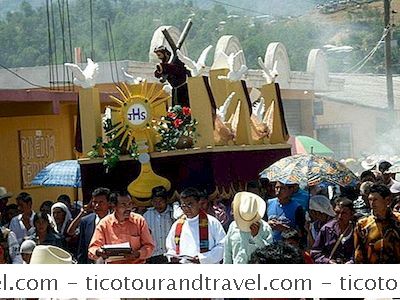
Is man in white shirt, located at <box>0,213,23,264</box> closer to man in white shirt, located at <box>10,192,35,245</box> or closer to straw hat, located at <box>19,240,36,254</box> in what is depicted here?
straw hat, located at <box>19,240,36,254</box>

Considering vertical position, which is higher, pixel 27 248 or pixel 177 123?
pixel 177 123

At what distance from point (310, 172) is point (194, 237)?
2122 millimetres

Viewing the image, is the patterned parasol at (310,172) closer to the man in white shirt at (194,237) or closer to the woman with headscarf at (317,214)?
the woman with headscarf at (317,214)

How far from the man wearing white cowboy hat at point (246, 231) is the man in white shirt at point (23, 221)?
10.5 feet

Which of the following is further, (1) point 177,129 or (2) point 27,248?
(1) point 177,129

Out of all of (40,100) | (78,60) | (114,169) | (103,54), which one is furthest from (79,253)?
(103,54)

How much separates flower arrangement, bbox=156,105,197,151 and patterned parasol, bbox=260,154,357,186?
155 centimetres

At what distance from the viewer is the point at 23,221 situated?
459 inches

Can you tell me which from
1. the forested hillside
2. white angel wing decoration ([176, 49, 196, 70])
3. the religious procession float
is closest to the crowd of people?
the religious procession float

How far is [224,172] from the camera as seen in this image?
1225 cm

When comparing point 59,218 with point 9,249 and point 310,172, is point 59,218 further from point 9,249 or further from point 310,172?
point 310,172

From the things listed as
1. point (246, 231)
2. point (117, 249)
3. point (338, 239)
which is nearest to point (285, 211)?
point (338, 239)

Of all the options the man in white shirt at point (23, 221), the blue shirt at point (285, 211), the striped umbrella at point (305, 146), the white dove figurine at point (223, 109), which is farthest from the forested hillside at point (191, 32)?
the blue shirt at point (285, 211)

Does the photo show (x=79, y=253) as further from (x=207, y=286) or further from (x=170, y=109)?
(x=207, y=286)
